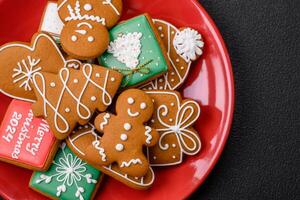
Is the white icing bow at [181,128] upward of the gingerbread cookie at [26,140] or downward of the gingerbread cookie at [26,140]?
downward

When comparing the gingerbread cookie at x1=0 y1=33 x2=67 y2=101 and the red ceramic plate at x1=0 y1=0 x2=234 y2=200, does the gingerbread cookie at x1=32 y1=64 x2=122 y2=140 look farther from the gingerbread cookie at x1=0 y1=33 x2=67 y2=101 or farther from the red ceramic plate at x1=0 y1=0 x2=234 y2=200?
the red ceramic plate at x1=0 y1=0 x2=234 y2=200

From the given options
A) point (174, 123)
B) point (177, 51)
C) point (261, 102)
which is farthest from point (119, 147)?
point (261, 102)

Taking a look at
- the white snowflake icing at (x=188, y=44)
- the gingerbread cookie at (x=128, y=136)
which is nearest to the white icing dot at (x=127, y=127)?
the gingerbread cookie at (x=128, y=136)

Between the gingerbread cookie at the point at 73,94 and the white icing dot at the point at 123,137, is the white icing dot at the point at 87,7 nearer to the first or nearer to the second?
the gingerbread cookie at the point at 73,94

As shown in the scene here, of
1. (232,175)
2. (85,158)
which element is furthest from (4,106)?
(232,175)

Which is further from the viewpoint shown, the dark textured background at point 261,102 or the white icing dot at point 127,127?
the dark textured background at point 261,102

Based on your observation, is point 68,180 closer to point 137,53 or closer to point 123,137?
point 123,137

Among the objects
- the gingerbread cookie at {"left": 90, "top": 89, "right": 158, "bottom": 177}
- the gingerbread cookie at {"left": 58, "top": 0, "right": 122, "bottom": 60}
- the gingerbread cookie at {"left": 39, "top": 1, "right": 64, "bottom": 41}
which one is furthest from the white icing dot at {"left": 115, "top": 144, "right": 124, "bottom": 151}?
the gingerbread cookie at {"left": 39, "top": 1, "right": 64, "bottom": 41}

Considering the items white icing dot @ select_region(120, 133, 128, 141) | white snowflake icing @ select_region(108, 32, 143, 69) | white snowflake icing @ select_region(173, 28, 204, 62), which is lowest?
white icing dot @ select_region(120, 133, 128, 141)
